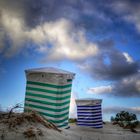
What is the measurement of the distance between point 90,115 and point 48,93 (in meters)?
5.26

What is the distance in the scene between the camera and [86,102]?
1286 centimetres

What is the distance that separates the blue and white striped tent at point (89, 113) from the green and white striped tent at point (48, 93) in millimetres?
4720

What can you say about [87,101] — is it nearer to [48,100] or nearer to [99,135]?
[99,135]

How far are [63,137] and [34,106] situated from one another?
2.11 metres

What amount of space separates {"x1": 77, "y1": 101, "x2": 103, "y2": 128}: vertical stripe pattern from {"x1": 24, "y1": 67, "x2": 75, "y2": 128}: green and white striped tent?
4728mm

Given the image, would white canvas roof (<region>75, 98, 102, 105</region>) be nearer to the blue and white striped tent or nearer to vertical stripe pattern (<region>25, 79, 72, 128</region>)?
the blue and white striped tent

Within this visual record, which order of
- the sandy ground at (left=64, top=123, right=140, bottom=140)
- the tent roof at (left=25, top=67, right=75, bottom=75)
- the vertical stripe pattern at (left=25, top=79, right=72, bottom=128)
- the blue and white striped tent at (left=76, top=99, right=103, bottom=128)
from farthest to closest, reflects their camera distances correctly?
the blue and white striped tent at (left=76, top=99, right=103, bottom=128), the tent roof at (left=25, top=67, right=75, bottom=75), the vertical stripe pattern at (left=25, top=79, right=72, bottom=128), the sandy ground at (left=64, top=123, right=140, bottom=140)

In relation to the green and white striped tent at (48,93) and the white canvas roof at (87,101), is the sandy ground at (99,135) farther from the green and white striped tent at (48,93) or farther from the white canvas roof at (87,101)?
the white canvas roof at (87,101)

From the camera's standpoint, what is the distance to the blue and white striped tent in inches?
503

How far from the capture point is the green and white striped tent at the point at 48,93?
310 inches

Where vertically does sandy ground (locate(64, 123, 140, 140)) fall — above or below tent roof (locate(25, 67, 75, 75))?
below

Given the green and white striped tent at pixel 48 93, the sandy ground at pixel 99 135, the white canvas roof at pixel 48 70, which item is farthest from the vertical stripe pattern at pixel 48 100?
the sandy ground at pixel 99 135

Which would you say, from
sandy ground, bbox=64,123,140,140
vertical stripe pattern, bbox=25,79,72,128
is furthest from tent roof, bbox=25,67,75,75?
sandy ground, bbox=64,123,140,140

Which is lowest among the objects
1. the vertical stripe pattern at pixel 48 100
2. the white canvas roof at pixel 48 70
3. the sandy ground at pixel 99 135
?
the sandy ground at pixel 99 135
